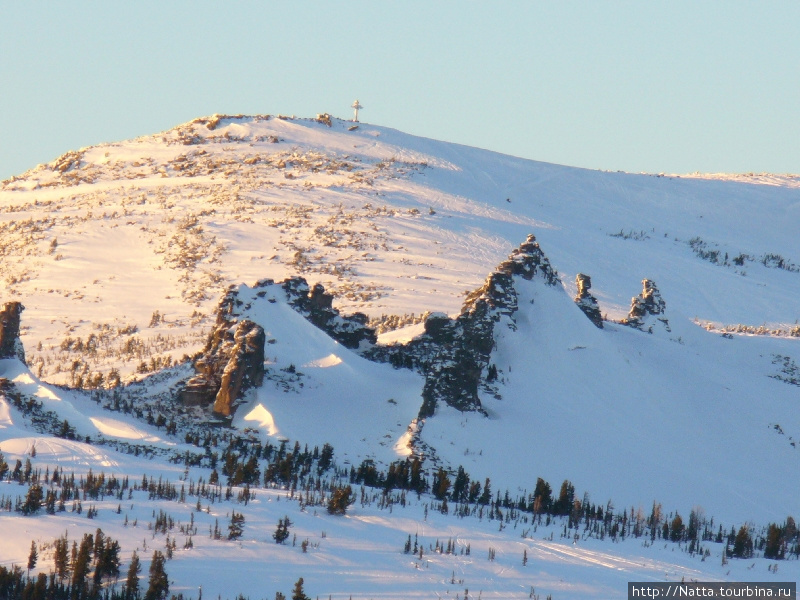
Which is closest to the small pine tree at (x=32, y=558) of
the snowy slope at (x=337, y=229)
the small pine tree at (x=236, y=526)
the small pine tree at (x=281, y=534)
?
the small pine tree at (x=236, y=526)

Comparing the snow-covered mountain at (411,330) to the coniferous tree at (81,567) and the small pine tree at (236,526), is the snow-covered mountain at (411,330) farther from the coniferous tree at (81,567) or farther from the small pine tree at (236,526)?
the coniferous tree at (81,567)

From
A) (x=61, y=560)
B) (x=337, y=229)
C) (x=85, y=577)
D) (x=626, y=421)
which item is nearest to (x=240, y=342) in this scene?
(x=626, y=421)

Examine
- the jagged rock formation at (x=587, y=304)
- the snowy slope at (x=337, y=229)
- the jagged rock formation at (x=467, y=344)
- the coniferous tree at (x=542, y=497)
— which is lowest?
the coniferous tree at (x=542, y=497)

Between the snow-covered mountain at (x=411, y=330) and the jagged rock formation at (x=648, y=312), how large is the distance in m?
0.11

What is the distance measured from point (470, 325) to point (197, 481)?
17473 mm

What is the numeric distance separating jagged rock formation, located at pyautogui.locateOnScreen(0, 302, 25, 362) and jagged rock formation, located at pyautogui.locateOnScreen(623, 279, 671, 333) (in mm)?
32718

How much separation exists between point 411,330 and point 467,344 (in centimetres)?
785

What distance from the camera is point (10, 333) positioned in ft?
163

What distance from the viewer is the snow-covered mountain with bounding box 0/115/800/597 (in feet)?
153

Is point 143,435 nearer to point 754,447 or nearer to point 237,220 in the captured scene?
point 754,447

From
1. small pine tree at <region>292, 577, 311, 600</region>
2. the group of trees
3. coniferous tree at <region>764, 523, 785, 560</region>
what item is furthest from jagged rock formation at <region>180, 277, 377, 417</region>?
small pine tree at <region>292, 577, 311, 600</region>

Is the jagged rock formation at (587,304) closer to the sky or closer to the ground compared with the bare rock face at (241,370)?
closer to the sky

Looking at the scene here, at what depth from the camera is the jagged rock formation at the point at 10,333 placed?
49406mm

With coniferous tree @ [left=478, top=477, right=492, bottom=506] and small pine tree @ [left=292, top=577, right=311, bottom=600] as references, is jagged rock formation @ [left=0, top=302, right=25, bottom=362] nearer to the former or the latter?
coniferous tree @ [left=478, top=477, right=492, bottom=506]
